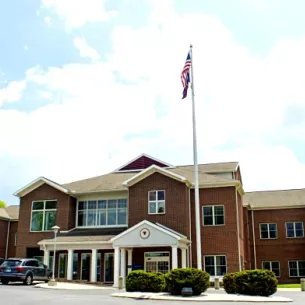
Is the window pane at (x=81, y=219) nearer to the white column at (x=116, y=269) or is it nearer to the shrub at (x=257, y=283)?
the white column at (x=116, y=269)

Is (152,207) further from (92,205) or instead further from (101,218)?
(92,205)

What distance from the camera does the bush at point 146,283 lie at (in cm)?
2248

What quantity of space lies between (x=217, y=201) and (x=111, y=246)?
8.23 m

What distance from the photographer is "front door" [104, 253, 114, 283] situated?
Result: 1302 inches

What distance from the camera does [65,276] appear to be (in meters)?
33.5

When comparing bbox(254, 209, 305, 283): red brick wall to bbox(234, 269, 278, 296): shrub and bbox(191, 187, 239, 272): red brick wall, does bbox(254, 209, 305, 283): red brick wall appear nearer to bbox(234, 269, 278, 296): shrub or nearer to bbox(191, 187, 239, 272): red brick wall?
bbox(191, 187, 239, 272): red brick wall

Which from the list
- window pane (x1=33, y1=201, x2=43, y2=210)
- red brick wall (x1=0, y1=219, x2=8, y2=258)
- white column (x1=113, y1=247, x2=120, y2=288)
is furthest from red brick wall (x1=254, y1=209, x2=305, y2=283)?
red brick wall (x1=0, y1=219, x2=8, y2=258)

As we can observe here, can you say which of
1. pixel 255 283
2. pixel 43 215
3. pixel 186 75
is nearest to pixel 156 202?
pixel 43 215

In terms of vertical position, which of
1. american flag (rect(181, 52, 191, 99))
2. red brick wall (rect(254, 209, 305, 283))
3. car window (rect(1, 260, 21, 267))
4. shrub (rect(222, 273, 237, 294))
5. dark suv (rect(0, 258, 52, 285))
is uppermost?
american flag (rect(181, 52, 191, 99))

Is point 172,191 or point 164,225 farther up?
point 172,191

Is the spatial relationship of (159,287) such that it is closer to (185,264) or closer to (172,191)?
(185,264)

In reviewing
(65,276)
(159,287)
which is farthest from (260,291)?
(65,276)

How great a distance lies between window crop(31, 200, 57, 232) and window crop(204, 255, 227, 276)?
12.7 metres

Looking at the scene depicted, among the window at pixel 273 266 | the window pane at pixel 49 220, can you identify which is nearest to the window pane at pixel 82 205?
the window pane at pixel 49 220
